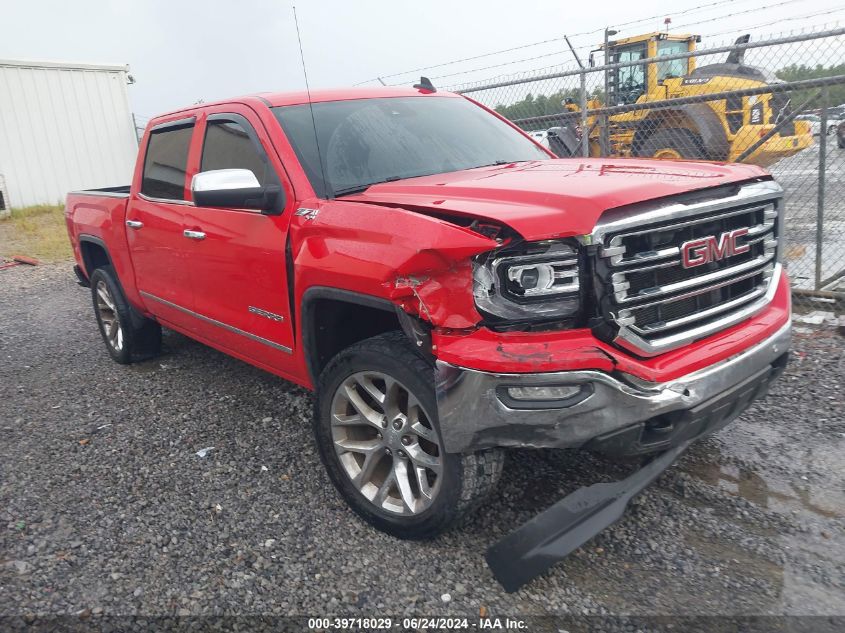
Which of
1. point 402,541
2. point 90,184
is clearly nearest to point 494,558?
point 402,541

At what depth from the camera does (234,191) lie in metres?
3.13

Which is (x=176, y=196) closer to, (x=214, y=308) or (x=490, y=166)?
(x=214, y=308)

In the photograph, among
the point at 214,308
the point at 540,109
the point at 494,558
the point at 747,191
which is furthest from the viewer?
the point at 540,109

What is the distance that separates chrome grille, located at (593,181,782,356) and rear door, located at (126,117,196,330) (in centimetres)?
274

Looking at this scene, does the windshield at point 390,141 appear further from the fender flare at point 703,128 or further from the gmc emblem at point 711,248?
the fender flare at point 703,128

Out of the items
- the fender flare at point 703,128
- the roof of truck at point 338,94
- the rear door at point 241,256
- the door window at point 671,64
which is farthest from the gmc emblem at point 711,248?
the door window at point 671,64

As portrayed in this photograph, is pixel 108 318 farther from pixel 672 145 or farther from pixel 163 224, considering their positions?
pixel 672 145

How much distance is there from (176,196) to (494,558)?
2974 mm

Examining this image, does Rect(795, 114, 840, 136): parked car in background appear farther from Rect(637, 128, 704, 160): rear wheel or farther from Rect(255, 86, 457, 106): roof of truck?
Rect(255, 86, 457, 106): roof of truck

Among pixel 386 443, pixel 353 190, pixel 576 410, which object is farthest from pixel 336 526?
pixel 353 190

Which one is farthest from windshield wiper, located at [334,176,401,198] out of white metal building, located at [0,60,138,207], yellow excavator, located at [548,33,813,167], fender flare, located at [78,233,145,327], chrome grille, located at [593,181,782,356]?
white metal building, located at [0,60,138,207]

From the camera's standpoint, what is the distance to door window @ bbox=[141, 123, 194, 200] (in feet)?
13.9

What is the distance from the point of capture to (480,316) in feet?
7.73

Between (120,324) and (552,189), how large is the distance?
13.3 feet
